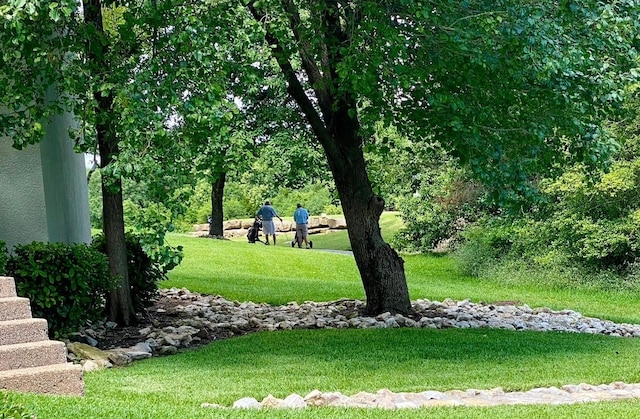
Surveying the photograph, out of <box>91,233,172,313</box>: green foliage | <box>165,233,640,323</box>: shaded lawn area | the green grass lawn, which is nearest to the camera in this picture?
the green grass lawn

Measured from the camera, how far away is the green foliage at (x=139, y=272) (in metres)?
11.3

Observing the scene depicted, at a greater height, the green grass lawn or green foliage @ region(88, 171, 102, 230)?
green foliage @ region(88, 171, 102, 230)

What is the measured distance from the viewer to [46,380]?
5684 mm

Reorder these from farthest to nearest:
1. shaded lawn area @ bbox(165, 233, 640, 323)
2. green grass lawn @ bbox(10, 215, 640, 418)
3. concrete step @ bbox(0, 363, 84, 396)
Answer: shaded lawn area @ bbox(165, 233, 640, 323) → concrete step @ bbox(0, 363, 84, 396) → green grass lawn @ bbox(10, 215, 640, 418)

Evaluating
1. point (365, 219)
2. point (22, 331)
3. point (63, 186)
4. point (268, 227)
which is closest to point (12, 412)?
point (22, 331)

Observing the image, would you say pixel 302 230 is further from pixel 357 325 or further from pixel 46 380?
pixel 46 380

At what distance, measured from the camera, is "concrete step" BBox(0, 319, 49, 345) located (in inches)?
240

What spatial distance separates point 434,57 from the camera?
820 centimetres

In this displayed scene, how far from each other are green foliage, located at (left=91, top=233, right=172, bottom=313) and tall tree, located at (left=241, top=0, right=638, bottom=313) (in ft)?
10.7

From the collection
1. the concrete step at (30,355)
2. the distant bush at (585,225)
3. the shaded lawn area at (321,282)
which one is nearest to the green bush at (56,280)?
the concrete step at (30,355)

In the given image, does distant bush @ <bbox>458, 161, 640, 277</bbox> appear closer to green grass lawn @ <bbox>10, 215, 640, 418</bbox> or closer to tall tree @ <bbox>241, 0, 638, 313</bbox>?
tall tree @ <bbox>241, 0, 638, 313</bbox>

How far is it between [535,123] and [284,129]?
6.13 meters

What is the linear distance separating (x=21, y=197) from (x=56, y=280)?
1.59 m

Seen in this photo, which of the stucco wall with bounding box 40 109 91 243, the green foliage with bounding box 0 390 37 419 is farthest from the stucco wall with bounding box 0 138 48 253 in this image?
the green foliage with bounding box 0 390 37 419
